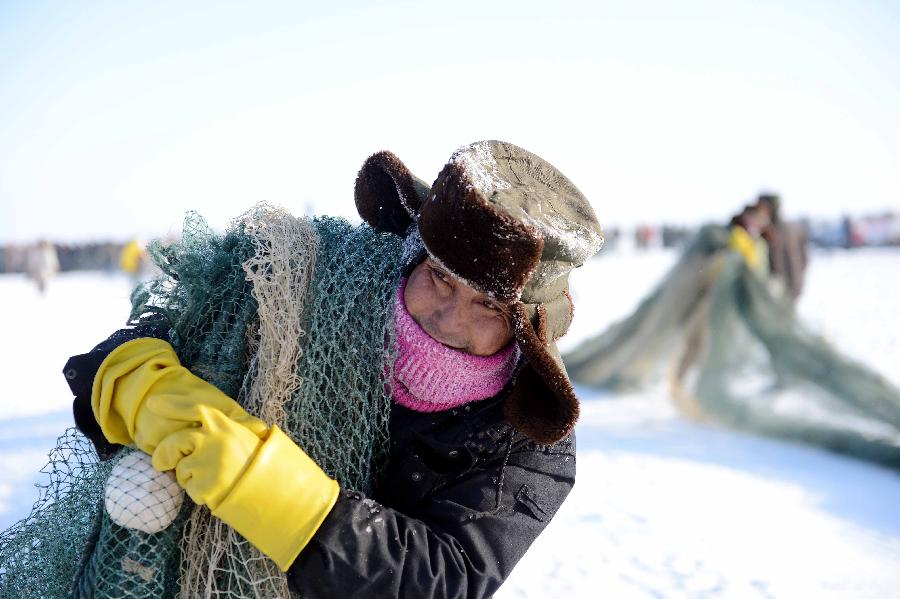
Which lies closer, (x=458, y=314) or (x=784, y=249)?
(x=458, y=314)

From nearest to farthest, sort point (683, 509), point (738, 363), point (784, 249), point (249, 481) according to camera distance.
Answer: point (249, 481), point (683, 509), point (738, 363), point (784, 249)

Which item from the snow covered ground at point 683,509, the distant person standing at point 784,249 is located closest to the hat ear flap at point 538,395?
the snow covered ground at point 683,509

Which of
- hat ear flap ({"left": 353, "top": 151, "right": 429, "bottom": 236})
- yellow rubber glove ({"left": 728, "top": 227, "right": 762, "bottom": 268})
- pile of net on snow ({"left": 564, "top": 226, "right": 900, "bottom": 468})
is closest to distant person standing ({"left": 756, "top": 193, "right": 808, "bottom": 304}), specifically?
yellow rubber glove ({"left": 728, "top": 227, "right": 762, "bottom": 268})

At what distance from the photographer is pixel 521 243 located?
1251 mm

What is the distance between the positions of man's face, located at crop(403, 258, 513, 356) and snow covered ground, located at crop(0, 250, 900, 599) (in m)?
1.87

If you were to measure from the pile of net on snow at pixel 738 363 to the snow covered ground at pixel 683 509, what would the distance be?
170 millimetres

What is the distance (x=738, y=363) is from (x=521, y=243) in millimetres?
5190

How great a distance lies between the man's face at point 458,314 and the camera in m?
1.44

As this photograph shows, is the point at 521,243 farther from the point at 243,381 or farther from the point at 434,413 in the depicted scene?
the point at 243,381

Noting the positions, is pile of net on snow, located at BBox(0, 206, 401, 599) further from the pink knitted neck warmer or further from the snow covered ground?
the snow covered ground

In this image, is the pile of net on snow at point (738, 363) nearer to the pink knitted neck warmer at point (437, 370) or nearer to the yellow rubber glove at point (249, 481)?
the pink knitted neck warmer at point (437, 370)

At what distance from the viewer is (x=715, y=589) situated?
309 cm

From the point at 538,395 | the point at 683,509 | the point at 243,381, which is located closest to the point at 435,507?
the point at 538,395

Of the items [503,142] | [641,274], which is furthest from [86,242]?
[503,142]
